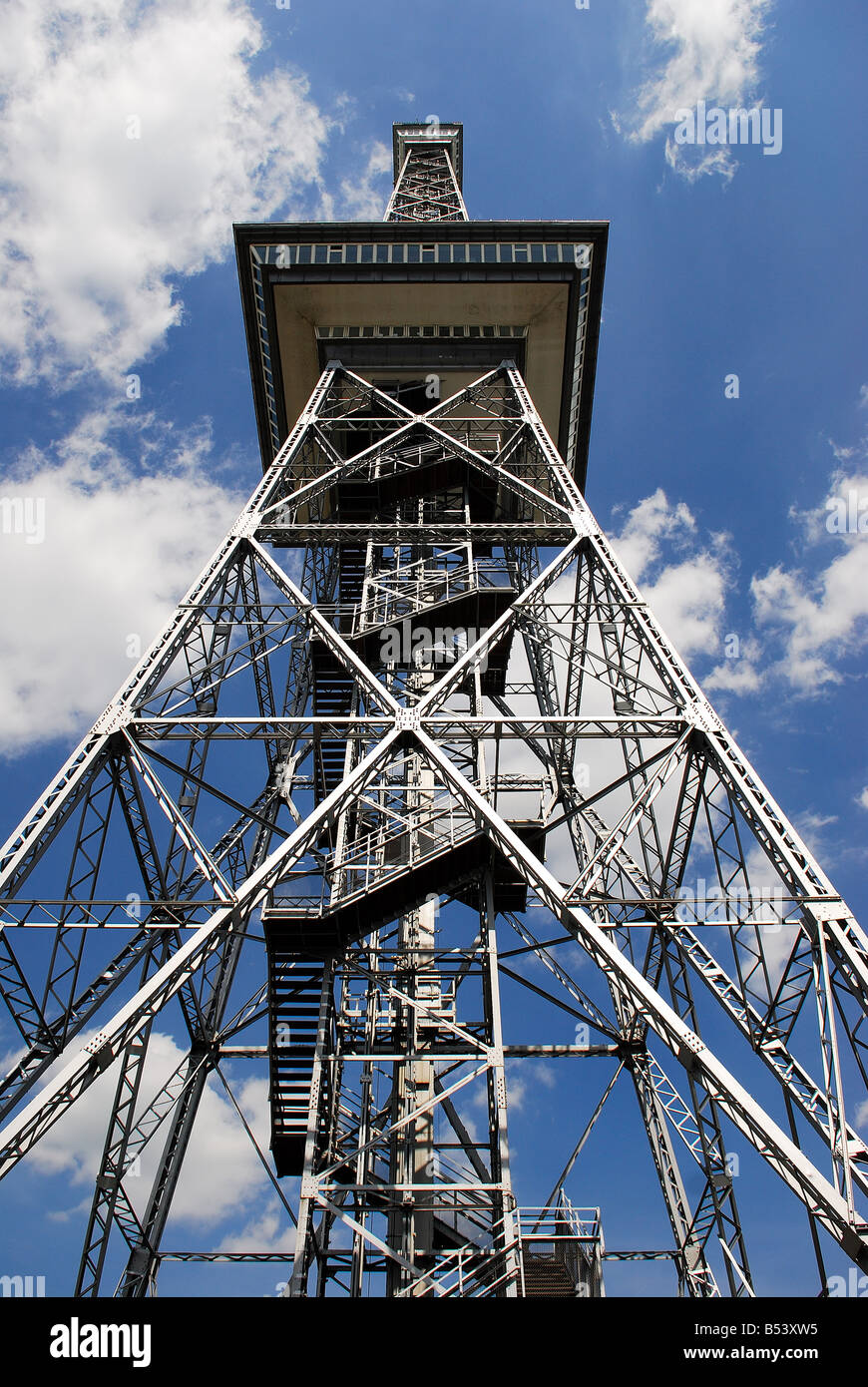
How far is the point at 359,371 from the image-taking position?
77.1 ft

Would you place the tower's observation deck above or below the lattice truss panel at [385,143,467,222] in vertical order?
below

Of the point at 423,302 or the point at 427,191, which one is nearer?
the point at 423,302

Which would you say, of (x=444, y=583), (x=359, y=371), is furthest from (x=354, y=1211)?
(x=359, y=371)

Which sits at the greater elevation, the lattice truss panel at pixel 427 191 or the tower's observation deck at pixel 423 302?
the lattice truss panel at pixel 427 191

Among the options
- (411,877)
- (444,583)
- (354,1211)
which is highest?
(444,583)

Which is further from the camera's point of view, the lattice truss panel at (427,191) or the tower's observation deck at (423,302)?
the lattice truss panel at (427,191)

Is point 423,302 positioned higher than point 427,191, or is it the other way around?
point 427,191

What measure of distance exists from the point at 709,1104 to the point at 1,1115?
952 centimetres

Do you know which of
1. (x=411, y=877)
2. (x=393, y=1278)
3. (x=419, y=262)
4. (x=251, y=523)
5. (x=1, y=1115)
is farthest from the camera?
(x=419, y=262)

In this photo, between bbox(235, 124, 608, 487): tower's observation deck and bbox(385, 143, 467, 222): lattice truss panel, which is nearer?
bbox(235, 124, 608, 487): tower's observation deck

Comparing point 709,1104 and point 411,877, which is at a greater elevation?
point 411,877

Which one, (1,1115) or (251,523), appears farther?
(251,523)
